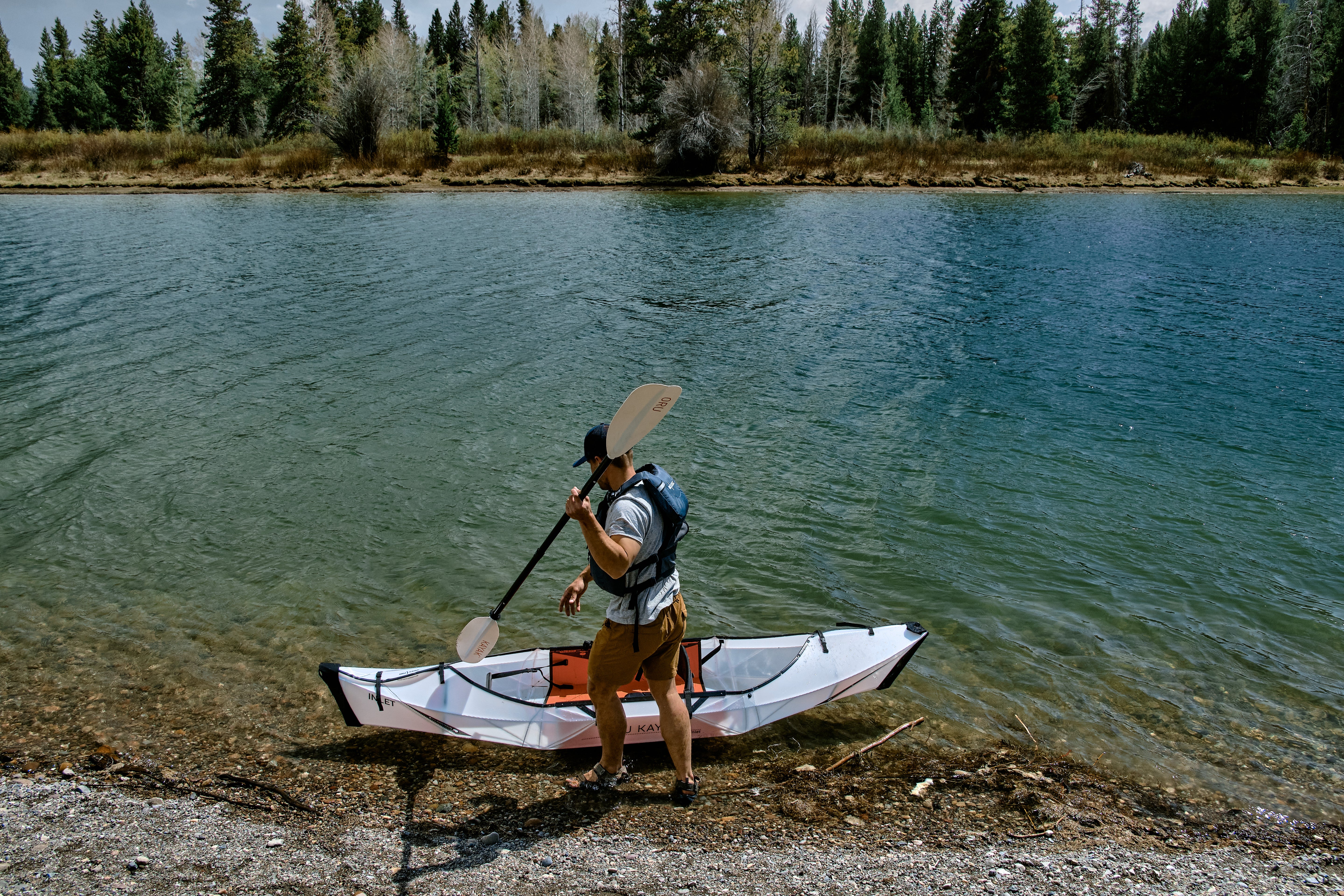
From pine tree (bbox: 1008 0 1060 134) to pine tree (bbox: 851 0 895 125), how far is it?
16324 millimetres

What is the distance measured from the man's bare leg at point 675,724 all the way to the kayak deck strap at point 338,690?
189 centimetres

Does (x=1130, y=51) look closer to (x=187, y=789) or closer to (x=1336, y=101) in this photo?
(x=1336, y=101)

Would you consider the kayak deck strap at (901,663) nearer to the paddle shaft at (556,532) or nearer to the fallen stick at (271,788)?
the paddle shaft at (556,532)

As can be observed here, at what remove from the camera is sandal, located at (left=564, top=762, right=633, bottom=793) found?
4875mm

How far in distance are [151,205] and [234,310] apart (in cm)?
2488

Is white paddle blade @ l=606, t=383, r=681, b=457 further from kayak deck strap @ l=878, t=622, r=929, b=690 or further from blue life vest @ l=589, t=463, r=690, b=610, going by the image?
kayak deck strap @ l=878, t=622, r=929, b=690

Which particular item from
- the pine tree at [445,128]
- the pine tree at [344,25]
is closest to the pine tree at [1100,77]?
the pine tree at [445,128]

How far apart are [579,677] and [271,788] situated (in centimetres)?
195

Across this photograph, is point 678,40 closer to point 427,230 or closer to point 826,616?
point 427,230

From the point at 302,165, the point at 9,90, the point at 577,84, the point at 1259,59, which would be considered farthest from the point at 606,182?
the point at 9,90

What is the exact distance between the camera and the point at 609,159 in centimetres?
5078

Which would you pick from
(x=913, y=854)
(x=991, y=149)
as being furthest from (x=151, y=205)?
(x=991, y=149)

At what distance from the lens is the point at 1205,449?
10297mm

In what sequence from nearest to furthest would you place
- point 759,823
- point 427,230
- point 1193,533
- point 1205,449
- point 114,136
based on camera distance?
point 759,823 → point 1193,533 → point 1205,449 → point 427,230 → point 114,136
